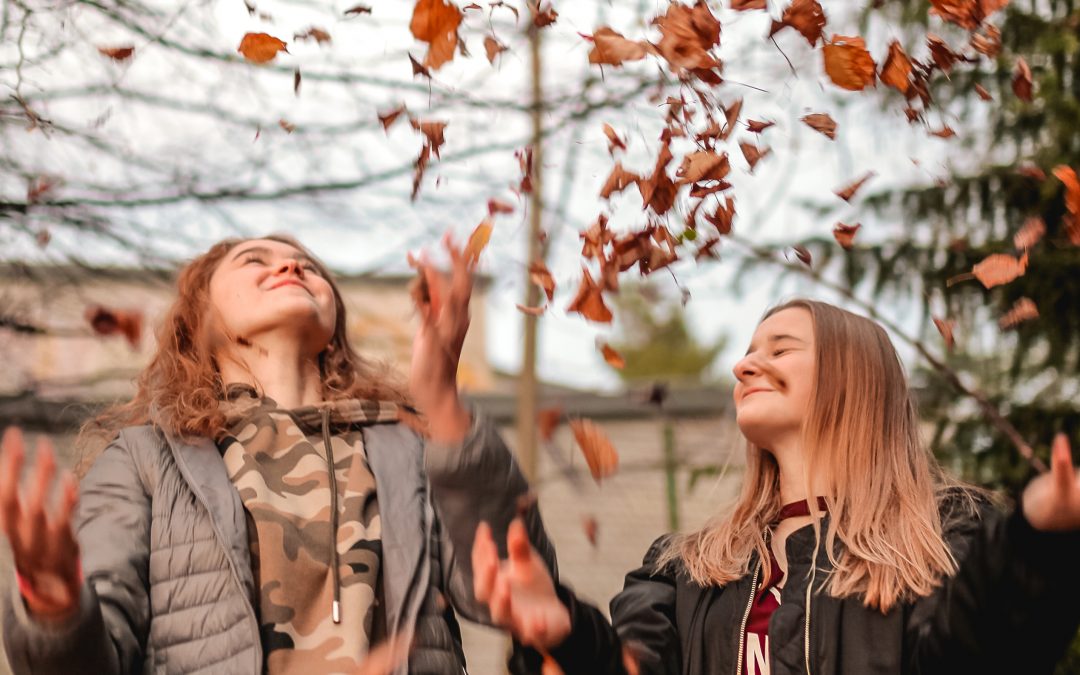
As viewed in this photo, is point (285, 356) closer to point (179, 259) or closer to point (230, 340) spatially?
point (230, 340)

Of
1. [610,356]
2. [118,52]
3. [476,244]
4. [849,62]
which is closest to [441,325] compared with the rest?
[476,244]

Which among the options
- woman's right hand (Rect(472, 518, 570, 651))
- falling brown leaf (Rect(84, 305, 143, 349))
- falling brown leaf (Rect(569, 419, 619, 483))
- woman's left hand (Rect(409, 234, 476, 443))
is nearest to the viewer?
woman's right hand (Rect(472, 518, 570, 651))

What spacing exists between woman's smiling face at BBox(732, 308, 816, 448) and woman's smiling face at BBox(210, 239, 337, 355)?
40.6 inches

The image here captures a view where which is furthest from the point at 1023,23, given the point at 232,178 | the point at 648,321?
the point at 648,321

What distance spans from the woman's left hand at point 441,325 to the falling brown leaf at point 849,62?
1084mm

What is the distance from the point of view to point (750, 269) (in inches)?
270

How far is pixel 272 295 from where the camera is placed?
3.22 m

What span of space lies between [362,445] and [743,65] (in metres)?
3.51

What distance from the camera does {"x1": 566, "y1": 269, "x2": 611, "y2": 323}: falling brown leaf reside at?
10.4 feet

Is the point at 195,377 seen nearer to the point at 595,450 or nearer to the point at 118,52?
the point at 595,450

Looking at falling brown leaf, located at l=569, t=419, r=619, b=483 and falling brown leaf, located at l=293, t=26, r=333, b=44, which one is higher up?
falling brown leaf, located at l=293, t=26, r=333, b=44

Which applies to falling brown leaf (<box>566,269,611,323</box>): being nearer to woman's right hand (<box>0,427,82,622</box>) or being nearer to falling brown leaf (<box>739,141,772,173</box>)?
falling brown leaf (<box>739,141,772,173</box>)

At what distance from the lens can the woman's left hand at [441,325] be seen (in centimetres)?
248

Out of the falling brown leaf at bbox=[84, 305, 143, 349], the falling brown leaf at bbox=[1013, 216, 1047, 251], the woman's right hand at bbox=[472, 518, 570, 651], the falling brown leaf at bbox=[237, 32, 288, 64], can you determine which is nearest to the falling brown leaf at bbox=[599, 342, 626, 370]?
the woman's right hand at bbox=[472, 518, 570, 651]
